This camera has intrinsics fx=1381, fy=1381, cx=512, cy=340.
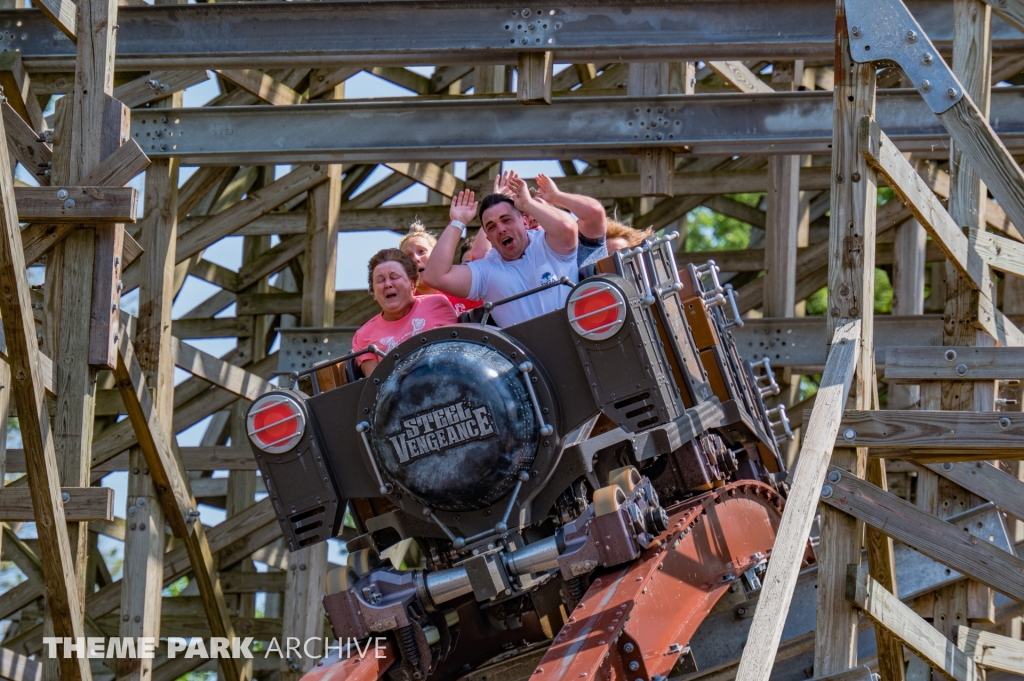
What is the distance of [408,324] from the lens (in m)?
5.77

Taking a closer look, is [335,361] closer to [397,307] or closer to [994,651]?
[397,307]

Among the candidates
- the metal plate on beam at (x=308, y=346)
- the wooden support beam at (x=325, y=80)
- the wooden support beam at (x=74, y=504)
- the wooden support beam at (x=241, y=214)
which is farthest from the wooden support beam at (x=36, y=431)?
the wooden support beam at (x=325, y=80)


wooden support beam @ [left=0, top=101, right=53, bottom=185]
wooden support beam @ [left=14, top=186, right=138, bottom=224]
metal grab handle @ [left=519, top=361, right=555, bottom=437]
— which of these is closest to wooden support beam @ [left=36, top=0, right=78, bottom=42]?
wooden support beam @ [left=0, top=101, right=53, bottom=185]

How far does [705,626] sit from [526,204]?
2169mm

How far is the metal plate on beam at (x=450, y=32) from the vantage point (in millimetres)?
6750

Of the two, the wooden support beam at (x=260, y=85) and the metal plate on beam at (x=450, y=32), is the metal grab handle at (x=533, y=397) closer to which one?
the metal plate on beam at (x=450, y=32)

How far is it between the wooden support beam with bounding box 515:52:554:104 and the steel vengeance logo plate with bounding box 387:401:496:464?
7.97 ft

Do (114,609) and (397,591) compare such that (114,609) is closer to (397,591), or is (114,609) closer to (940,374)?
(397,591)

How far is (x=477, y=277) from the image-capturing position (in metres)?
5.86

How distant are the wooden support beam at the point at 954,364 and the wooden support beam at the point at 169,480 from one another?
3.55 meters

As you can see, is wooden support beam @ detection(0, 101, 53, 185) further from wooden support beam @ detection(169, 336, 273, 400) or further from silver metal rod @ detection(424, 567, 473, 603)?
silver metal rod @ detection(424, 567, 473, 603)

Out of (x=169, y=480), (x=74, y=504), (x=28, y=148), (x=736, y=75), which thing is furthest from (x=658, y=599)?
(x=736, y=75)

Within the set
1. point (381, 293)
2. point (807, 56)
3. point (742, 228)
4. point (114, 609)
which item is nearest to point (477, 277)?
point (381, 293)

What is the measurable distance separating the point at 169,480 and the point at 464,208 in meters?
2.25
